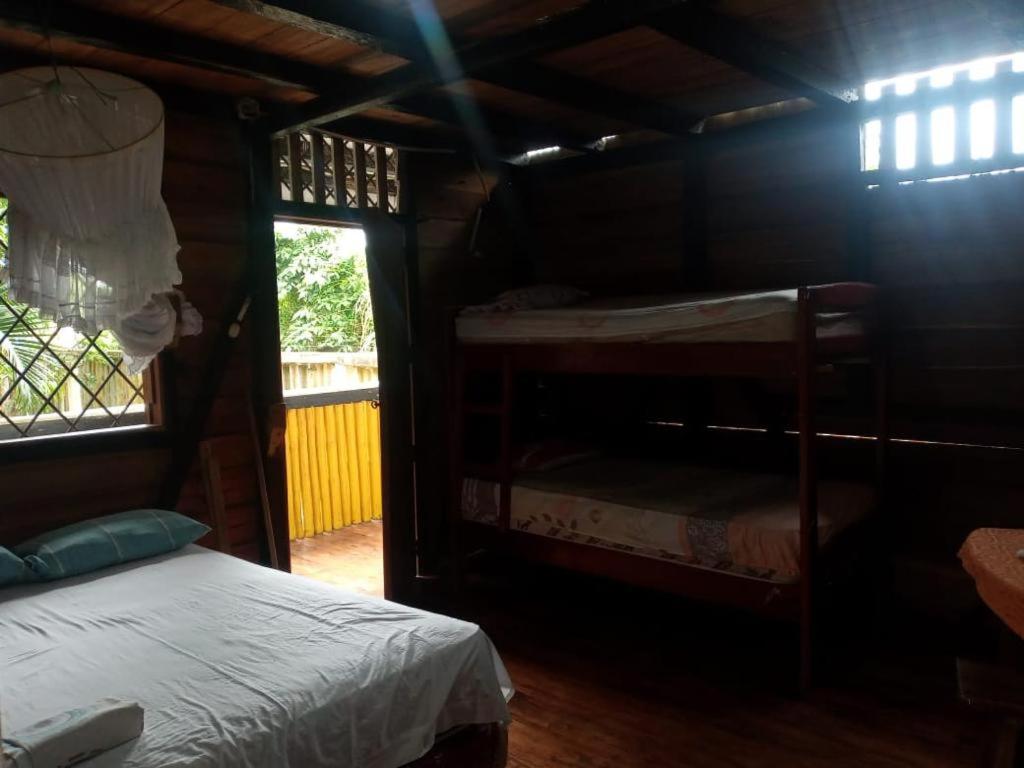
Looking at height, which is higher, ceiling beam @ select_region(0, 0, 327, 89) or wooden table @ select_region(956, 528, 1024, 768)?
ceiling beam @ select_region(0, 0, 327, 89)

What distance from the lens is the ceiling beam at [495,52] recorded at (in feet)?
7.57

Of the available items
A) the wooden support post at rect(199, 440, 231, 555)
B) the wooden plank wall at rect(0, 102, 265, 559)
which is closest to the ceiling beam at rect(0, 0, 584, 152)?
A: the wooden plank wall at rect(0, 102, 265, 559)

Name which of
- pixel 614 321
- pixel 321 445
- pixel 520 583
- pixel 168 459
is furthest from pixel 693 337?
pixel 321 445

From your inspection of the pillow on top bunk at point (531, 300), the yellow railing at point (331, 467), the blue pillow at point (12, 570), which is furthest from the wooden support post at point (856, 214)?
the blue pillow at point (12, 570)

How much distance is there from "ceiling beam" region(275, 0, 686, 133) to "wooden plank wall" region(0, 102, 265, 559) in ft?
1.41

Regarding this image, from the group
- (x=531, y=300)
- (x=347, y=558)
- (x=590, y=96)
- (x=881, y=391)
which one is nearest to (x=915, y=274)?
(x=881, y=391)

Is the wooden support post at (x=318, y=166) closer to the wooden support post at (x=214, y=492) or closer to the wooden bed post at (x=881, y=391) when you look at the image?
the wooden support post at (x=214, y=492)

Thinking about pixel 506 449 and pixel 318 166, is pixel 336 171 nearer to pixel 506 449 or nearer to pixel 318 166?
pixel 318 166

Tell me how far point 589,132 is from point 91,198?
275cm

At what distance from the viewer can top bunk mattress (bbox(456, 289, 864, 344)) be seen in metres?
3.00

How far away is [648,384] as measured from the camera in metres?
4.54

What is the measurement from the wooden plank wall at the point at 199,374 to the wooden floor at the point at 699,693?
1412mm

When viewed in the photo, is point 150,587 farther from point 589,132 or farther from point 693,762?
point 589,132

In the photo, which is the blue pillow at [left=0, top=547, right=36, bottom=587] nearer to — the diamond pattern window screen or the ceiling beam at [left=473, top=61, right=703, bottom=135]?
the diamond pattern window screen
